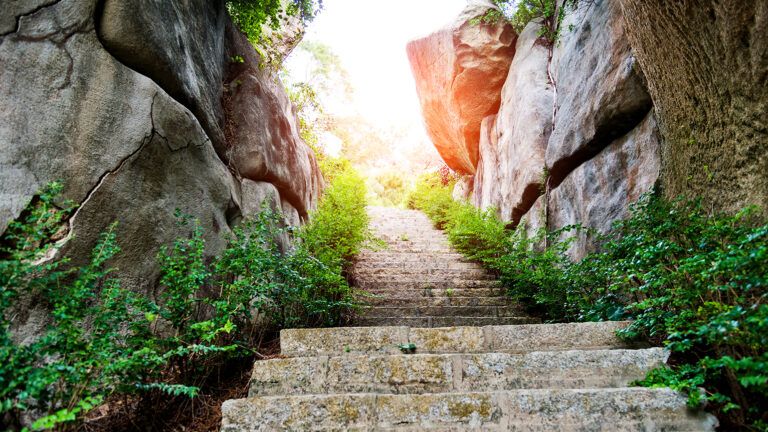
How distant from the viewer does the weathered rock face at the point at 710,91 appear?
1.97m

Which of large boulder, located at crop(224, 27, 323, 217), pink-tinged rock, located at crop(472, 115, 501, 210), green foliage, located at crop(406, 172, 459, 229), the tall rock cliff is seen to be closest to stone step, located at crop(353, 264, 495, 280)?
large boulder, located at crop(224, 27, 323, 217)

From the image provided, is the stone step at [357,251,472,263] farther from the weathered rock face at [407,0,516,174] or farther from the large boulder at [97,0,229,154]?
the weathered rock face at [407,0,516,174]

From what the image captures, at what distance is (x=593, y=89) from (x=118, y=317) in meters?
4.48

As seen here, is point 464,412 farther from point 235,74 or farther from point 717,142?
point 235,74

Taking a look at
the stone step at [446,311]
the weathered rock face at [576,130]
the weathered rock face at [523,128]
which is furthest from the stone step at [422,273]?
the weathered rock face at [523,128]

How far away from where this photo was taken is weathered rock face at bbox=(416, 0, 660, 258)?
3467 mm

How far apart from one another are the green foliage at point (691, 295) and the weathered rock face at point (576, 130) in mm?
585

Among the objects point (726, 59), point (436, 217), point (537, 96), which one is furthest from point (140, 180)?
point (436, 217)

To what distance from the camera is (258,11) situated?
454cm

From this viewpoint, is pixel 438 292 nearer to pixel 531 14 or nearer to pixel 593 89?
pixel 593 89

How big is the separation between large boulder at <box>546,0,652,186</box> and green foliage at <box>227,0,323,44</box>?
3.24m

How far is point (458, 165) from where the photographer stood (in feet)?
33.2

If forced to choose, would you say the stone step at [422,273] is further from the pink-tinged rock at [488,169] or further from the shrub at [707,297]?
the shrub at [707,297]

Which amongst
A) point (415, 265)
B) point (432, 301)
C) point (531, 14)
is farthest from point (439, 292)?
point (531, 14)
